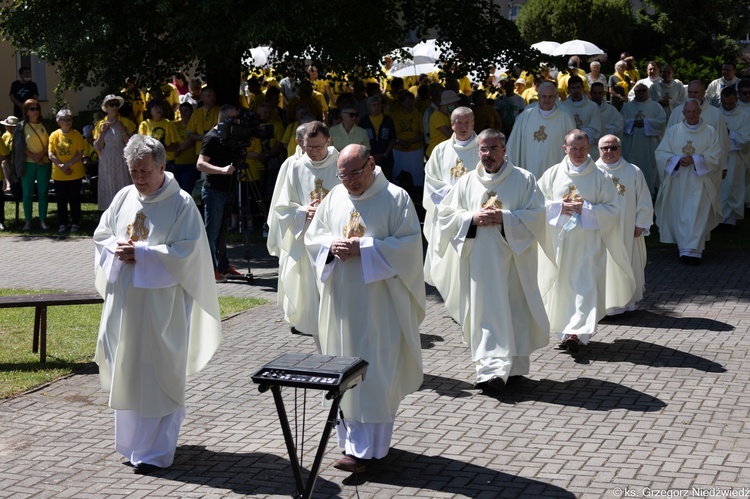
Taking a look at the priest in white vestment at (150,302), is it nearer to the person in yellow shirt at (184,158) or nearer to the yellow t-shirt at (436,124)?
the yellow t-shirt at (436,124)

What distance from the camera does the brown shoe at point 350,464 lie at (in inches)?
278

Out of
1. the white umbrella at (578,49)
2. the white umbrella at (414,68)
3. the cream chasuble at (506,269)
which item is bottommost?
the cream chasuble at (506,269)

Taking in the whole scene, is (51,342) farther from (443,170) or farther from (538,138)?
(538,138)

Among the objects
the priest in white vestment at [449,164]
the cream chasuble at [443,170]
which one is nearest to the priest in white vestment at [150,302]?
the priest in white vestment at [449,164]

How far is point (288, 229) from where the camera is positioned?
10.2 metres

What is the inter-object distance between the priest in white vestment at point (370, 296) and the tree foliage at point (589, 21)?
28.4 m

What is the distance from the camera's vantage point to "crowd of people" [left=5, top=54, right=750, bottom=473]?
726 centimetres

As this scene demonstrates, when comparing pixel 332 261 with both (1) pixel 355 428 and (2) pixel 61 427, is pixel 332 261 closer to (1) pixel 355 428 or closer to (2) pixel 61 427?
(1) pixel 355 428

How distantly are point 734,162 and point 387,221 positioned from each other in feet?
37.9

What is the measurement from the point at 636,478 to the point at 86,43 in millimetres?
11042

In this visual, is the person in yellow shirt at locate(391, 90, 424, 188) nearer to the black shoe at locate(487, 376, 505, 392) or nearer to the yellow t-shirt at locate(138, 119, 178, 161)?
the yellow t-shirt at locate(138, 119, 178, 161)

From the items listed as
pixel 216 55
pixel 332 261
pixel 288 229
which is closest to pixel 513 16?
pixel 216 55

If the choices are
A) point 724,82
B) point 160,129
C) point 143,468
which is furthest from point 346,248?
point 724,82

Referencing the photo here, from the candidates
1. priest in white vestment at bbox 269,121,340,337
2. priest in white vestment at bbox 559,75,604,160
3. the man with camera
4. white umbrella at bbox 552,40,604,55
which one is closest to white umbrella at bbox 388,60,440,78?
white umbrella at bbox 552,40,604,55
